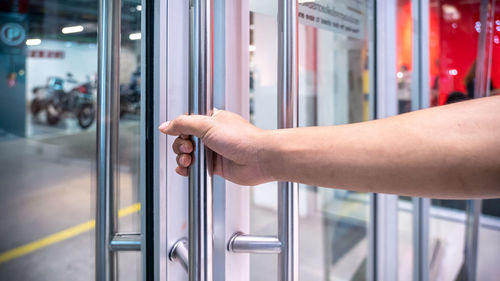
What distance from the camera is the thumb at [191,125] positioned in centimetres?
62

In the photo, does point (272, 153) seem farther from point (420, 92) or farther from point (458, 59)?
point (458, 59)

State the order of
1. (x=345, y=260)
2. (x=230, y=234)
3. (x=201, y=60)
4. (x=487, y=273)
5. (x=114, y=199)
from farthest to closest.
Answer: (x=345, y=260) → (x=487, y=273) → (x=230, y=234) → (x=114, y=199) → (x=201, y=60)

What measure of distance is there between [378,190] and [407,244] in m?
2.28

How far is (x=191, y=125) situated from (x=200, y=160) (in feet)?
0.21

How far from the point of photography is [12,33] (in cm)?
96

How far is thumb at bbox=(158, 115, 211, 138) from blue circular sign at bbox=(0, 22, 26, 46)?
2.00 ft

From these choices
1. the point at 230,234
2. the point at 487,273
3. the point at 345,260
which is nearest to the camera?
the point at 230,234

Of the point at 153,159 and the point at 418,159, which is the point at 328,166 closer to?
the point at 418,159

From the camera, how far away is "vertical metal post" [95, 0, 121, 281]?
2.29 ft

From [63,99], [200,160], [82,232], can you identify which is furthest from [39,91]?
[200,160]

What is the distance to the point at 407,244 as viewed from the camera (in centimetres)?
266

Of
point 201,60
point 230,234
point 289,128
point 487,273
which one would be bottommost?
point 487,273

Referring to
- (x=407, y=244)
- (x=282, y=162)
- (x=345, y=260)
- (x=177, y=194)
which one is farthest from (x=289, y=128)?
(x=407, y=244)

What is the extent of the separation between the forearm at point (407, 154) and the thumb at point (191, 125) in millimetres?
143
